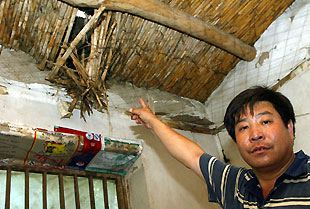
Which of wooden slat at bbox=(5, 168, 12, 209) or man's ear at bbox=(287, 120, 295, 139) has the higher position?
wooden slat at bbox=(5, 168, 12, 209)

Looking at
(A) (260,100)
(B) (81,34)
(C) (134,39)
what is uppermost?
(C) (134,39)

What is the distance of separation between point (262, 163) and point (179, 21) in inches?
47.0

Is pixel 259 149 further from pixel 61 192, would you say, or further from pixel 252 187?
pixel 61 192

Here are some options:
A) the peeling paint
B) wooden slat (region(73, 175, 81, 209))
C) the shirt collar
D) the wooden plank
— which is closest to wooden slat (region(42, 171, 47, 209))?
wooden slat (region(73, 175, 81, 209))

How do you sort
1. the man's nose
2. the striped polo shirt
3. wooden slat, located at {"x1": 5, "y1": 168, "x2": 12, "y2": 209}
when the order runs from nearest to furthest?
the striped polo shirt
the man's nose
wooden slat, located at {"x1": 5, "y1": 168, "x2": 12, "y2": 209}

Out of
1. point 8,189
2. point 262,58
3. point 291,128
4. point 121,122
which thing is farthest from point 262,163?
point 262,58

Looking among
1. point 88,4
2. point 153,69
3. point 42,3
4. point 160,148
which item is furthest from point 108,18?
point 160,148

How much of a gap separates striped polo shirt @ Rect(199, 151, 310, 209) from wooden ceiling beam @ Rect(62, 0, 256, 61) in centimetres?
94

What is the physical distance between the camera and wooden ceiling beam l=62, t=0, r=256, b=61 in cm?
183

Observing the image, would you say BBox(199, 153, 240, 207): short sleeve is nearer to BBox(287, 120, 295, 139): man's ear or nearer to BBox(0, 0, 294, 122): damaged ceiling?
BBox(287, 120, 295, 139): man's ear

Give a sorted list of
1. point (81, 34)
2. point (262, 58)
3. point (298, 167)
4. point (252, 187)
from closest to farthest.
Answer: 1. point (298, 167)
2. point (252, 187)
3. point (81, 34)
4. point (262, 58)

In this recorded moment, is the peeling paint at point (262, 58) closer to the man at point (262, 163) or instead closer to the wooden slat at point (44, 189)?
the man at point (262, 163)

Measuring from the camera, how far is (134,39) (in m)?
2.05

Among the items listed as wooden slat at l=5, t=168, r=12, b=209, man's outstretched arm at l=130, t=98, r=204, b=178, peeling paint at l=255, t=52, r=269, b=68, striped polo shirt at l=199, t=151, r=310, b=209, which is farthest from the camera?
peeling paint at l=255, t=52, r=269, b=68
